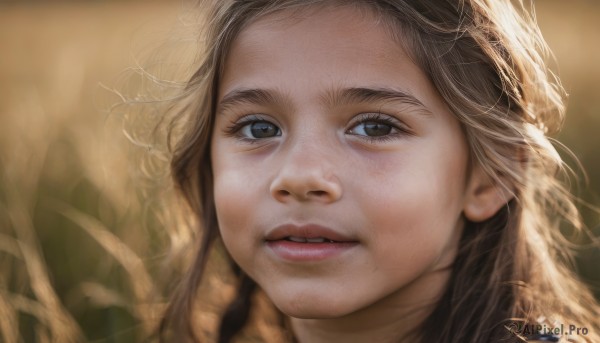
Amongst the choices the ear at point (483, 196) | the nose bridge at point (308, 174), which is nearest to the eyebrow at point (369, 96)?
the nose bridge at point (308, 174)

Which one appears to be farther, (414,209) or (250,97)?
(250,97)

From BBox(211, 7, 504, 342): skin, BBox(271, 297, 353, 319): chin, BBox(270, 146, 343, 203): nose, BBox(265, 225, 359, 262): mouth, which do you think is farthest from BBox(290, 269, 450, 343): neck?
BBox(270, 146, 343, 203): nose

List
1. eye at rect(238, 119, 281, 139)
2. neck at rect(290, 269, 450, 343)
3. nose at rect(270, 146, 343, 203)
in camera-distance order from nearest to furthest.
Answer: nose at rect(270, 146, 343, 203) < eye at rect(238, 119, 281, 139) < neck at rect(290, 269, 450, 343)

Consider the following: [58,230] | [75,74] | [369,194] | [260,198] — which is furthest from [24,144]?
[369,194]

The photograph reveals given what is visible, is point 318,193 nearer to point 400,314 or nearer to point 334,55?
point 334,55

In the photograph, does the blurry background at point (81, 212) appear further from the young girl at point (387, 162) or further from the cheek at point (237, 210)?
the cheek at point (237, 210)

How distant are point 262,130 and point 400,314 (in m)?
0.68

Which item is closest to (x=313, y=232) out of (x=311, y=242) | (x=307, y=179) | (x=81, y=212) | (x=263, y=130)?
(x=311, y=242)

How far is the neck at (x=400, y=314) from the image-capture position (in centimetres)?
260

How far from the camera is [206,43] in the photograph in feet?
8.80

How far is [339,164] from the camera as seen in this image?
7.54 feet

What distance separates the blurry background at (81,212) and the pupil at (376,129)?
847 mm

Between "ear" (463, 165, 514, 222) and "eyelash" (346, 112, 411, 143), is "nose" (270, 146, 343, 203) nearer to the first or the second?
"eyelash" (346, 112, 411, 143)

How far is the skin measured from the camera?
228 centimetres
